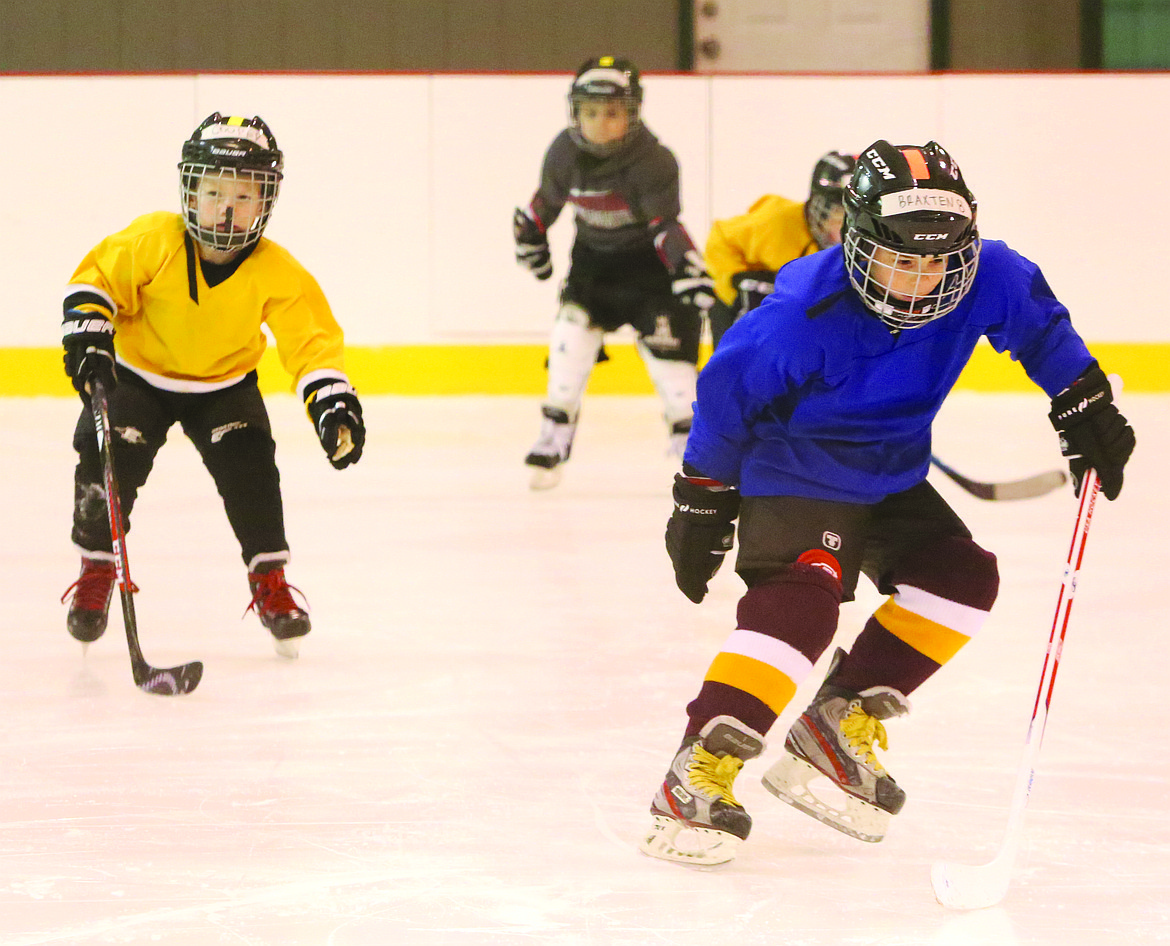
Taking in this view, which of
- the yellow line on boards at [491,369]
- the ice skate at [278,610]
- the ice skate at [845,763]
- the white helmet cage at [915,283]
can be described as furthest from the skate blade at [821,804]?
the yellow line on boards at [491,369]

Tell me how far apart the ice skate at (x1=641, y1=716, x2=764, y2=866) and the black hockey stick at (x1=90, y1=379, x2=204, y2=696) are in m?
0.99

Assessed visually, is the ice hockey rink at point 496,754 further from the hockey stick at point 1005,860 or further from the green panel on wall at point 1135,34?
the green panel on wall at point 1135,34

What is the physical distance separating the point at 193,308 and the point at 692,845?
1.42 meters

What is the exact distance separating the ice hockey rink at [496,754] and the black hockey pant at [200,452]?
0.23 metres

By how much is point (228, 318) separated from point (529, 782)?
42.7 inches

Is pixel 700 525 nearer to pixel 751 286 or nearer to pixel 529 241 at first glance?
pixel 751 286

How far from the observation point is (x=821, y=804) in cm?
201

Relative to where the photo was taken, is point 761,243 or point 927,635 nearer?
point 927,635

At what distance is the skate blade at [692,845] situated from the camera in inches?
74.4

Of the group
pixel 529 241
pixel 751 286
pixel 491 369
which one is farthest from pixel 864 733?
pixel 491 369

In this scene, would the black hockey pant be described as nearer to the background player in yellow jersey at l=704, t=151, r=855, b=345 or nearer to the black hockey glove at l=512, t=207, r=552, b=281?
the background player in yellow jersey at l=704, t=151, r=855, b=345

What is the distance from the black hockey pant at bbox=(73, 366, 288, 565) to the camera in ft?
9.31

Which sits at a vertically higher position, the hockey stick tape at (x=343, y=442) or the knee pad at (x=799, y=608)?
the hockey stick tape at (x=343, y=442)

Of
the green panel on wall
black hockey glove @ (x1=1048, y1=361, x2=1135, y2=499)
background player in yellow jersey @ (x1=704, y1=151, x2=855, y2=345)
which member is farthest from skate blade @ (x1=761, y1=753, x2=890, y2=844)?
the green panel on wall
